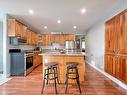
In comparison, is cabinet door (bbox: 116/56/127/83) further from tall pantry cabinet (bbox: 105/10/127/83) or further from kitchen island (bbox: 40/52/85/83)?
kitchen island (bbox: 40/52/85/83)

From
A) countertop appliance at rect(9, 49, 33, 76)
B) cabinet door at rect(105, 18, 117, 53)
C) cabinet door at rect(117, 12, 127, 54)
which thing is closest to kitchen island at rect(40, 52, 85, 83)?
cabinet door at rect(105, 18, 117, 53)

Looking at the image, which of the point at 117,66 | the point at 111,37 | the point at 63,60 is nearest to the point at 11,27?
the point at 63,60

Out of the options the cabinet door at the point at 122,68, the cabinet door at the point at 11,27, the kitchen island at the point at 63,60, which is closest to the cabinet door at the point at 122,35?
the cabinet door at the point at 122,68

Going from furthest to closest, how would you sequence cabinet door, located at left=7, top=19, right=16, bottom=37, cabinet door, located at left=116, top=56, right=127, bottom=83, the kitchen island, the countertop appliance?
the countertop appliance < cabinet door, located at left=7, top=19, right=16, bottom=37 < the kitchen island < cabinet door, located at left=116, top=56, right=127, bottom=83

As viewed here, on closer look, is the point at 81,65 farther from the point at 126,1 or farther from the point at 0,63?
the point at 0,63

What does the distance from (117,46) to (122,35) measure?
1.59 feet

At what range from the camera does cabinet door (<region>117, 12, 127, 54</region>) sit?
3.93 m

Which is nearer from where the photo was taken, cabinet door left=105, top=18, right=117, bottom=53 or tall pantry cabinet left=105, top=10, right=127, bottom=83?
tall pantry cabinet left=105, top=10, right=127, bottom=83

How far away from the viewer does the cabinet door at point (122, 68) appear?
3896mm

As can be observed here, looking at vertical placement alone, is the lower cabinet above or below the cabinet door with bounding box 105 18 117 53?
below

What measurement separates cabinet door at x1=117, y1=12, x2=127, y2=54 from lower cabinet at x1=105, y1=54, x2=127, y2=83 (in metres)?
0.22

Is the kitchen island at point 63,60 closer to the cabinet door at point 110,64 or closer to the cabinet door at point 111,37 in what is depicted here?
the cabinet door at point 110,64

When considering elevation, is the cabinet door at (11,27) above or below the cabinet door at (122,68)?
above

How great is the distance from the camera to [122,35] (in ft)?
13.5
